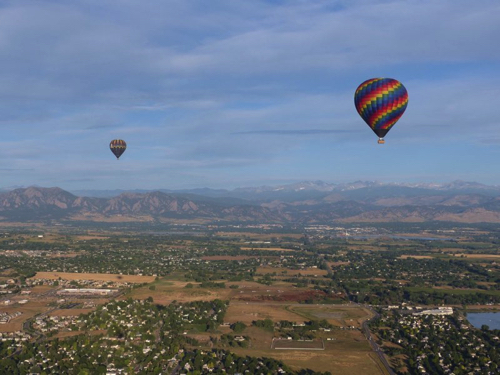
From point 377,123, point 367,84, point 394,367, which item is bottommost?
point 394,367

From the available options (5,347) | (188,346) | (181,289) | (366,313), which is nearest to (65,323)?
(5,347)

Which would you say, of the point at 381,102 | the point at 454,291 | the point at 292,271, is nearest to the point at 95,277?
the point at 292,271

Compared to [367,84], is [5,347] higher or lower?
lower

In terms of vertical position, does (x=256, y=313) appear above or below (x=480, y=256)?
above

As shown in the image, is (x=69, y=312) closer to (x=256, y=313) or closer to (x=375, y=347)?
(x=256, y=313)

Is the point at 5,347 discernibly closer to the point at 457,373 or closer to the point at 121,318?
the point at 121,318

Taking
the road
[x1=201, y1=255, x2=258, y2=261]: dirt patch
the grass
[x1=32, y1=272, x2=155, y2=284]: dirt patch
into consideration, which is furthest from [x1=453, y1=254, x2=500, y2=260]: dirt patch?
[x1=32, y1=272, x2=155, y2=284]: dirt patch

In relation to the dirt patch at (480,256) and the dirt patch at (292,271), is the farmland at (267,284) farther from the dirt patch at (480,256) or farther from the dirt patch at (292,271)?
the dirt patch at (480,256)
